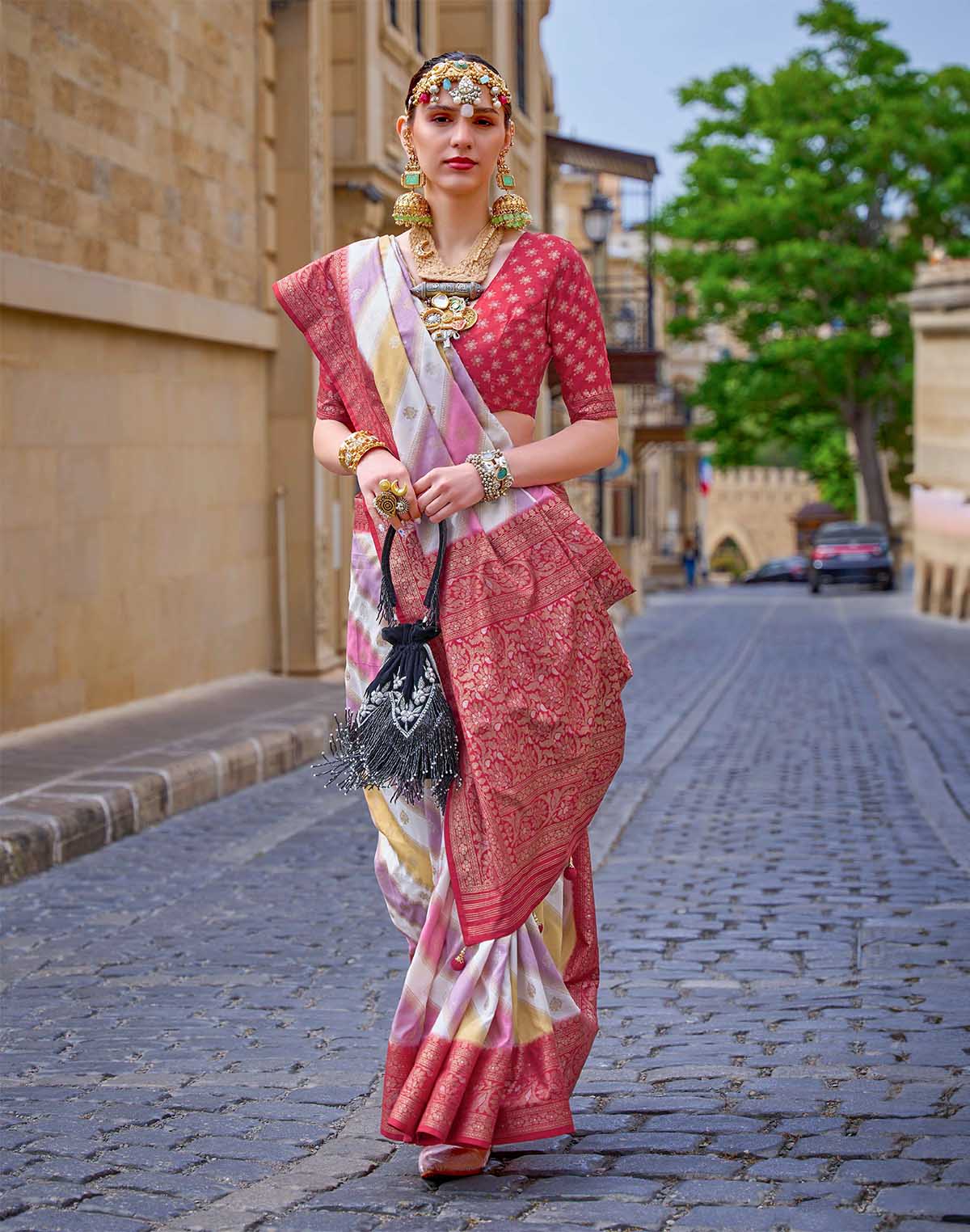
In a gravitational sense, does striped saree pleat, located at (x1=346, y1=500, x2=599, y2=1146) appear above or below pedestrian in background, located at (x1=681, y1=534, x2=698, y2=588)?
above

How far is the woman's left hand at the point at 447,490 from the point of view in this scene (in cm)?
372

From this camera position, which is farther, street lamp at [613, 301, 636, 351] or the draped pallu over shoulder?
street lamp at [613, 301, 636, 351]

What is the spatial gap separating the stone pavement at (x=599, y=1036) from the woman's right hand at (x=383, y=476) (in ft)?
4.14

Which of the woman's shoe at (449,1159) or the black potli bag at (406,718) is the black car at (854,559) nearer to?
the black potli bag at (406,718)

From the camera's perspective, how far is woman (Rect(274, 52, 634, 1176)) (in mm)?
3670

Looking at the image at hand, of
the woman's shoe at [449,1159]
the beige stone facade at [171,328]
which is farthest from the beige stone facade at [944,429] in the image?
the woman's shoe at [449,1159]

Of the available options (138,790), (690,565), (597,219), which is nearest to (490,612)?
(138,790)

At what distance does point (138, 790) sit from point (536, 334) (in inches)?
204

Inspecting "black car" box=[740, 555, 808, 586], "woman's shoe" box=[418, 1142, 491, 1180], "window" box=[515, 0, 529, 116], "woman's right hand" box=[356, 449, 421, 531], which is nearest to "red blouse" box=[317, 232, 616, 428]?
"woman's right hand" box=[356, 449, 421, 531]

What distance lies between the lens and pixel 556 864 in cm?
379

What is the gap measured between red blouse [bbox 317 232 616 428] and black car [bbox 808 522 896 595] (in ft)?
119

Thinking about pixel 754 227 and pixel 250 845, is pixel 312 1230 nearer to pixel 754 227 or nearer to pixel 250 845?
pixel 250 845

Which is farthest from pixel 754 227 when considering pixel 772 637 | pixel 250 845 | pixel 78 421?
pixel 250 845

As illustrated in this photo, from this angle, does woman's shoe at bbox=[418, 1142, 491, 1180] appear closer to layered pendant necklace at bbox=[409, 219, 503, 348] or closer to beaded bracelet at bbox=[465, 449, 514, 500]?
beaded bracelet at bbox=[465, 449, 514, 500]
